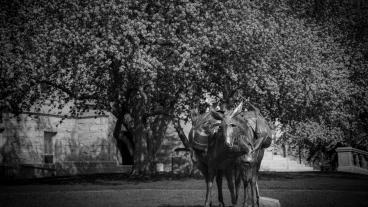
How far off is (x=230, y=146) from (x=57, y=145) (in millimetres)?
27794

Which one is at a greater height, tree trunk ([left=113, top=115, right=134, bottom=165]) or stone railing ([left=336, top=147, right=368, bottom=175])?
tree trunk ([left=113, top=115, right=134, bottom=165])

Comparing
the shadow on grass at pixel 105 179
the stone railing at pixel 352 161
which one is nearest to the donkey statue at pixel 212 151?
the shadow on grass at pixel 105 179

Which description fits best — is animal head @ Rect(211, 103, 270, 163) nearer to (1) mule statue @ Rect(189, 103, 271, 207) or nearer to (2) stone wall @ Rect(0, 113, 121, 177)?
(1) mule statue @ Rect(189, 103, 271, 207)

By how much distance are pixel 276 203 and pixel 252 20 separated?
14.1m

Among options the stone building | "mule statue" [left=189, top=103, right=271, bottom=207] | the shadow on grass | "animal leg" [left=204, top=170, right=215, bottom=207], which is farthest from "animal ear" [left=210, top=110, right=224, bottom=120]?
the stone building

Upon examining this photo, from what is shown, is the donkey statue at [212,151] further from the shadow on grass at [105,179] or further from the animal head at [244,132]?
the shadow on grass at [105,179]

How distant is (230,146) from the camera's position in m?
10.1

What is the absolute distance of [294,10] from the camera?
37688 mm

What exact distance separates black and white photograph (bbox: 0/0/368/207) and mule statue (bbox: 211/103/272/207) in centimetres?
3

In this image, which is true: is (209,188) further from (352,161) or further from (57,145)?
(352,161)

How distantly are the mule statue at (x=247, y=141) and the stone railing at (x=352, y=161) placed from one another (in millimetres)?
28071

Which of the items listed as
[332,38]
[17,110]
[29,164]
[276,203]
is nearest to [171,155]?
[29,164]

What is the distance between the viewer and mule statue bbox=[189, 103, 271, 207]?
34.1 ft

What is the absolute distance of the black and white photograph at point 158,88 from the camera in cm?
1480
